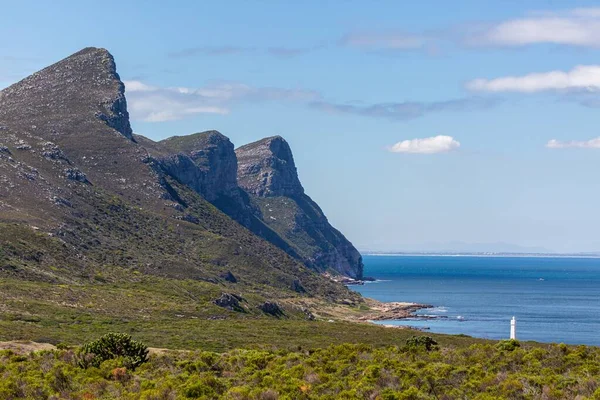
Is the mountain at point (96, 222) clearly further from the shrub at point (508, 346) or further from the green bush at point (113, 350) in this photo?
the shrub at point (508, 346)

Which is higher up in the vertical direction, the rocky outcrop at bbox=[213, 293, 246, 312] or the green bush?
the green bush

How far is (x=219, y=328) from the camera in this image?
3711 inches

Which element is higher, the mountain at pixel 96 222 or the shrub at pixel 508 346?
the mountain at pixel 96 222

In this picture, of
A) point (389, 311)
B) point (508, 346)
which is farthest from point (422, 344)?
point (389, 311)

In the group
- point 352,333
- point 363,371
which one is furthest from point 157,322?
point 363,371

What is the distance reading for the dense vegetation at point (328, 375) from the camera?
3616 cm

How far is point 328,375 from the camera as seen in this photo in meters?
40.5

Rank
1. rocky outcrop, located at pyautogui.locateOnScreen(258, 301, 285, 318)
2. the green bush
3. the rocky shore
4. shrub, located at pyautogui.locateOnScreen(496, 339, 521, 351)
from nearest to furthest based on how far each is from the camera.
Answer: the green bush, shrub, located at pyautogui.locateOnScreen(496, 339, 521, 351), rocky outcrop, located at pyautogui.locateOnScreen(258, 301, 285, 318), the rocky shore

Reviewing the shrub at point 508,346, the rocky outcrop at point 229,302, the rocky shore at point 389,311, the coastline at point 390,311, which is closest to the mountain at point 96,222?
the rocky outcrop at point 229,302

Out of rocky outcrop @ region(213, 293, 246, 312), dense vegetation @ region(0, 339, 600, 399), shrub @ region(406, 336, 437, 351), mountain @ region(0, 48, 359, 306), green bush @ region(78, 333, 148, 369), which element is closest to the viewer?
dense vegetation @ region(0, 339, 600, 399)

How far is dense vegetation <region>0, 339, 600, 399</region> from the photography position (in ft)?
119

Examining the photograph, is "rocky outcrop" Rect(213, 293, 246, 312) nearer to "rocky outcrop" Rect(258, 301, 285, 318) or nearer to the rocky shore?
"rocky outcrop" Rect(258, 301, 285, 318)

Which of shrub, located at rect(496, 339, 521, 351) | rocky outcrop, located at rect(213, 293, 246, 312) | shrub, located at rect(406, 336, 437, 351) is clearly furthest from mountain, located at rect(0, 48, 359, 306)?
shrub, located at rect(496, 339, 521, 351)

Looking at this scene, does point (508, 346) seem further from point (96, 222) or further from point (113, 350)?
point (96, 222)
